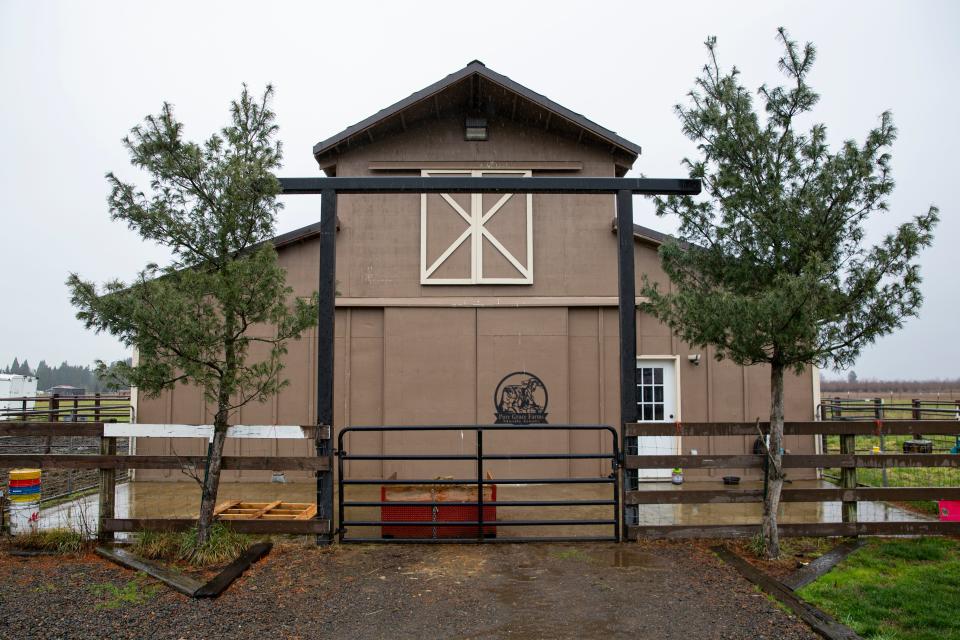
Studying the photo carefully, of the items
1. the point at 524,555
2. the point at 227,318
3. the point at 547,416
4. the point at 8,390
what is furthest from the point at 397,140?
the point at 8,390

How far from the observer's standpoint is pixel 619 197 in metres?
7.10

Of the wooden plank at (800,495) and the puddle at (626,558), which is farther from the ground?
the wooden plank at (800,495)

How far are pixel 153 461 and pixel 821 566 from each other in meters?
6.17

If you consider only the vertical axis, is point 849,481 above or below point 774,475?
below

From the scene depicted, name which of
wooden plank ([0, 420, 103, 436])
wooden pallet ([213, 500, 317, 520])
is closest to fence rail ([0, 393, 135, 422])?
wooden pallet ([213, 500, 317, 520])

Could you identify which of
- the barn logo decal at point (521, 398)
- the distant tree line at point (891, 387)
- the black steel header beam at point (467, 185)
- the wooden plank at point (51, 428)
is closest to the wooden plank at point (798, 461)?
the black steel header beam at point (467, 185)

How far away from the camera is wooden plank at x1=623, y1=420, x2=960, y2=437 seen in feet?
21.6

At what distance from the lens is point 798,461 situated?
648 centimetres

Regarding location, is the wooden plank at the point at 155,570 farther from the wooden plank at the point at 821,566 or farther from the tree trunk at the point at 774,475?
the tree trunk at the point at 774,475

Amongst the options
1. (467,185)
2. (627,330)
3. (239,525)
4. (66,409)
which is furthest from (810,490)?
(66,409)

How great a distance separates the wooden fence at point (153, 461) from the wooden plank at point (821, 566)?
4193mm

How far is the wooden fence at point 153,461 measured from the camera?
6.41 metres

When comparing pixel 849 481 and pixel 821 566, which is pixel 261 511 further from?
pixel 849 481

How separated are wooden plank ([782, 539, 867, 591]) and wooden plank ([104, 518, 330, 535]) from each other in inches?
165
